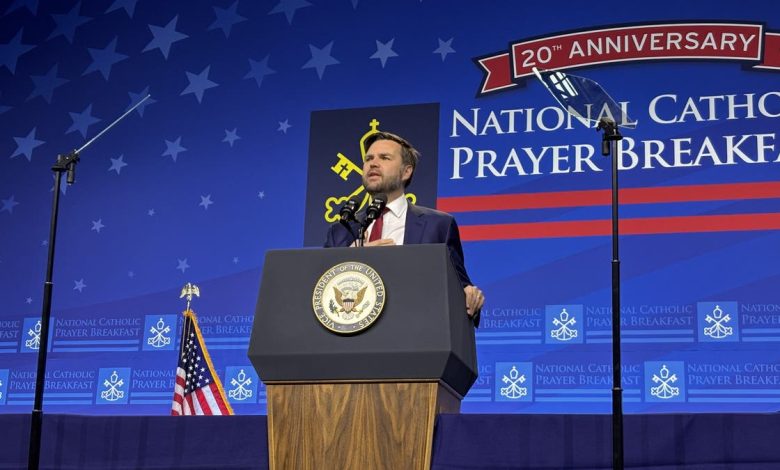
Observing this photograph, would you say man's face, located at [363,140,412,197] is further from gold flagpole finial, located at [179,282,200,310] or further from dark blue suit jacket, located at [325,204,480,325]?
gold flagpole finial, located at [179,282,200,310]

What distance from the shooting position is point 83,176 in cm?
570

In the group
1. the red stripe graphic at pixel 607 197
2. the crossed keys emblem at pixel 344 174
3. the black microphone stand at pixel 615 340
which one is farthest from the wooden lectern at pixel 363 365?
the crossed keys emblem at pixel 344 174

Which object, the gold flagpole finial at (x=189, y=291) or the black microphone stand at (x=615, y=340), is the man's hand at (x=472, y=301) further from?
the gold flagpole finial at (x=189, y=291)

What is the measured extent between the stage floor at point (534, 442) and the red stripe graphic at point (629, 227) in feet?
7.81

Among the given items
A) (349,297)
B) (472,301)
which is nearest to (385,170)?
(472,301)

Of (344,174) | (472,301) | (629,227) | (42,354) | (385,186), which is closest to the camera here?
(472,301)

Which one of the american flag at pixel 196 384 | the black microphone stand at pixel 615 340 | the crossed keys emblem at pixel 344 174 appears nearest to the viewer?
the black microphone stand at pixel 615 340

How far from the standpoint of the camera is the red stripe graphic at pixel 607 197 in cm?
462

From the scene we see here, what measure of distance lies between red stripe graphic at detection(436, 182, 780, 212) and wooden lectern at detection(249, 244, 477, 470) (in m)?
2.45

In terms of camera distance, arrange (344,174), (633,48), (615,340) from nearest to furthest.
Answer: (615,340) → (633,48) → (344,174)

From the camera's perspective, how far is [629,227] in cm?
470

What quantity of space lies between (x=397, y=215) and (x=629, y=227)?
201cm

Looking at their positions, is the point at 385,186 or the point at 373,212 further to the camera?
the point at 385,186

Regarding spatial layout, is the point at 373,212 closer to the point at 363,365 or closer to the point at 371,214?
the point at 371,214
